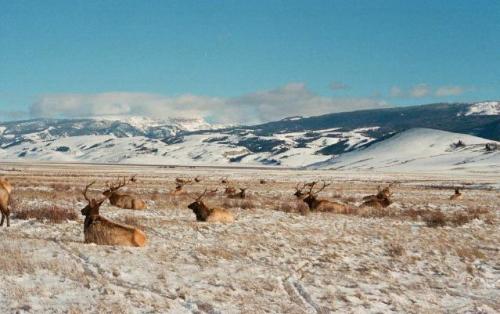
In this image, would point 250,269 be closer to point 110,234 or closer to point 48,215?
point 110,234

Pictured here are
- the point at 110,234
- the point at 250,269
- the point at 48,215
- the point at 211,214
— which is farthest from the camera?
the point at 211,214

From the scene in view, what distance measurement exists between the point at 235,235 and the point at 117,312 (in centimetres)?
857

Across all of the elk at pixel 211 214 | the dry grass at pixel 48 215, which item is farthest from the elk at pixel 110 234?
the elk at pixel 211 214

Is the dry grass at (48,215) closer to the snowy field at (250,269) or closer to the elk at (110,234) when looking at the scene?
the snowy field at (250,269)

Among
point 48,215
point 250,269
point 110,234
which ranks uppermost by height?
point 110,234

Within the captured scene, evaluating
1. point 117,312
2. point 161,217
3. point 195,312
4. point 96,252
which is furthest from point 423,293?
point 161,217

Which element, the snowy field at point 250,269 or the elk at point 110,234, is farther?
the elk at point 110,234

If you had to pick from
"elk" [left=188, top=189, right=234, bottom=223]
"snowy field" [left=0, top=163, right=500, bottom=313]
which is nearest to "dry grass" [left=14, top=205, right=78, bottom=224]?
"snowy field" [left=0, top=163, right=500, bottom=313]

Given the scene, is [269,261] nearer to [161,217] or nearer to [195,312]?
[195,312]

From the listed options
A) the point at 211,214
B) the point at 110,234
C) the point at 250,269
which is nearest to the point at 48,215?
the point at 211,214

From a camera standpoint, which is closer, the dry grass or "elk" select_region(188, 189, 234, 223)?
the dry grass

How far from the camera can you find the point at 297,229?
64.8ft

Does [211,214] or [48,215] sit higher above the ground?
[48,215]

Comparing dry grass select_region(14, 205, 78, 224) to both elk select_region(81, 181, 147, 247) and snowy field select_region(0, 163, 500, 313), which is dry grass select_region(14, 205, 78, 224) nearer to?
snowy field select_region(0, 163, 500, 313)
